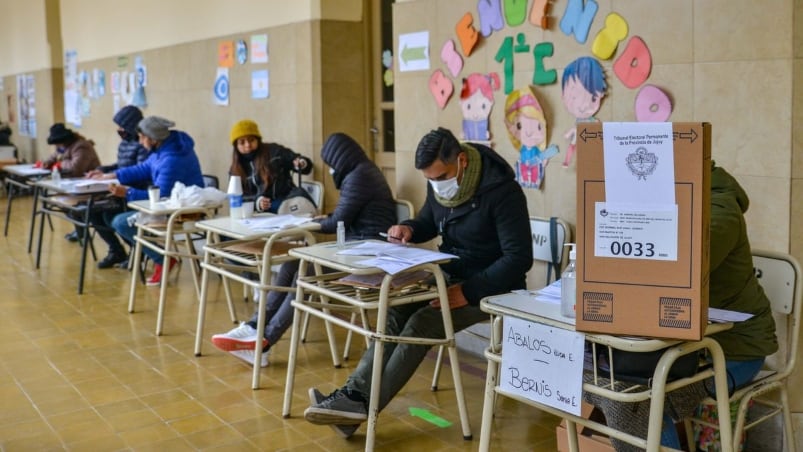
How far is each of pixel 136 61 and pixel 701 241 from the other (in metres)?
7.39

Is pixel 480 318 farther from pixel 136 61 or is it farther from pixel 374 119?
pixel 136 61

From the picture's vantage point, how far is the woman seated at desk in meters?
2.33

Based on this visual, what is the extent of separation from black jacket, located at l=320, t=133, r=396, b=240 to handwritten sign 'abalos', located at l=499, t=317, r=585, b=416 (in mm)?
1896

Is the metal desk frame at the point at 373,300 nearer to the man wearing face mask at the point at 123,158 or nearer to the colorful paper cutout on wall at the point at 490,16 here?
the colorful paper cutout on wall at the point at 490,16

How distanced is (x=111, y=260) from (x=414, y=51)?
11.3 ft

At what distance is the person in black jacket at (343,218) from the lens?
4105mm

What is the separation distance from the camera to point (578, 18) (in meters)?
3.49

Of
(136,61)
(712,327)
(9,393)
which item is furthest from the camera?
(136,61)

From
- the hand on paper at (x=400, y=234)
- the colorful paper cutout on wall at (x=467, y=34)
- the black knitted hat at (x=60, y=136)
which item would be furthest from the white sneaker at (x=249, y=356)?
the black knitted hat at (x=60, y=136)

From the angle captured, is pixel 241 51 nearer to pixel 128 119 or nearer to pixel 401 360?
pixel 128 119

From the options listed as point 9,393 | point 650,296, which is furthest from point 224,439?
point 650,296

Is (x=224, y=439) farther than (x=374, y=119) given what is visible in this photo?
No

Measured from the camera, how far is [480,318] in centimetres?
336

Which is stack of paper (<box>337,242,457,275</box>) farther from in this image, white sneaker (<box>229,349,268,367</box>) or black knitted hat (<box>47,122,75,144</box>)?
black knitted hat (<box>47,122,75,144</box>)
